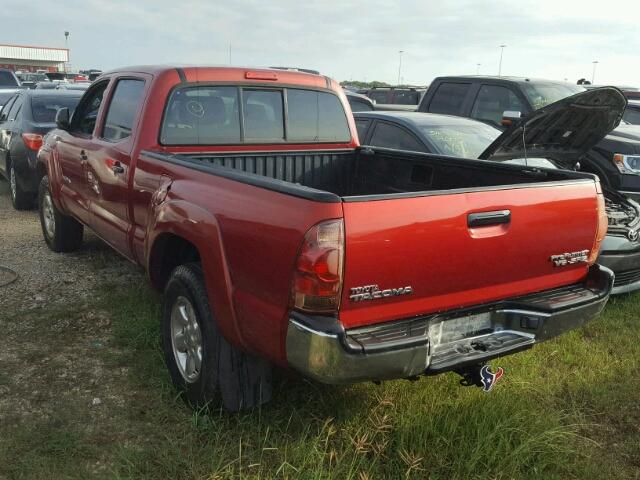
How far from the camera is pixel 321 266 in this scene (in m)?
2.41

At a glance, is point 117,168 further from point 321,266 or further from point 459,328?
point 459,328

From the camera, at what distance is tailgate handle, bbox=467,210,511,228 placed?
2.76 meters

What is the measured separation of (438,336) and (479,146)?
3.86 metres

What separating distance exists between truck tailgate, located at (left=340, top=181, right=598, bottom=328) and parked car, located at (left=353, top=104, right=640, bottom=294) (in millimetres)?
1676

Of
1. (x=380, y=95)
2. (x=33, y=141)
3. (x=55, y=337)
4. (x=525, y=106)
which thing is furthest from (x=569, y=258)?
(x=380, y=95)

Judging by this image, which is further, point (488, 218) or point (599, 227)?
point (599, 227)

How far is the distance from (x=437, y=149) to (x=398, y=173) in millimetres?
1575

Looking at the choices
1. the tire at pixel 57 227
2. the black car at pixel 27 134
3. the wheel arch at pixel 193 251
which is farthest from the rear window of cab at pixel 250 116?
the black car at pixel 27 134

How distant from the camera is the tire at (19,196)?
827cm

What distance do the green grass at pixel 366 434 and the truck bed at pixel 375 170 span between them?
119cm

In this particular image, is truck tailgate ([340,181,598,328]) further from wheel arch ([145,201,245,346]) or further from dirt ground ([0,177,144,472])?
dirt ground ([0,177,144,472])

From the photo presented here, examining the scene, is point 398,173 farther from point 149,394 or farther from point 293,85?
point 149,394

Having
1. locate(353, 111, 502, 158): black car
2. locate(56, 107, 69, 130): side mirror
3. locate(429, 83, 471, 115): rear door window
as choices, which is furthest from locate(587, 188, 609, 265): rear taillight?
locate(429, 83, 471, 115): rear door window

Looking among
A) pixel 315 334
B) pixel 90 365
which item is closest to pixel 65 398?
pixel 90 365
